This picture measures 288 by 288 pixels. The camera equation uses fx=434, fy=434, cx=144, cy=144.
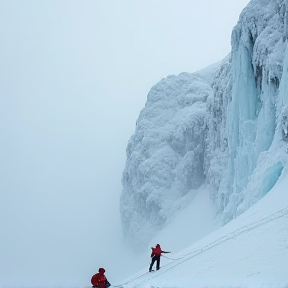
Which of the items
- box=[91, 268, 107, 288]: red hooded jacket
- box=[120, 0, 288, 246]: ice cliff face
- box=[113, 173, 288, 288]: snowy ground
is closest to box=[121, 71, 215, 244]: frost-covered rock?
box=[120, 0, 288, 246]: ice cliff face

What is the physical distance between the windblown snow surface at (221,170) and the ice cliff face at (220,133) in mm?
108

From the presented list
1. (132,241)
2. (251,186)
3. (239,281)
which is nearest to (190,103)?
(132,241)

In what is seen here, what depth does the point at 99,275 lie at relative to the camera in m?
14.7

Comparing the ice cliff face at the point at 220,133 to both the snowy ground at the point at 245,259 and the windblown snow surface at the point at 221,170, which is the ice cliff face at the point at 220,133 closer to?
the windblown snow surface at the point at 221,170

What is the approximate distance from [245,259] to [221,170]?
4355 cm

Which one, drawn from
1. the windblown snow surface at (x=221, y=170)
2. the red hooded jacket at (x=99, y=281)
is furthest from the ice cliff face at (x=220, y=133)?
the red hooded jacket at (x=99, y=281)

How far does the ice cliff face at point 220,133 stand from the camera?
120 feet

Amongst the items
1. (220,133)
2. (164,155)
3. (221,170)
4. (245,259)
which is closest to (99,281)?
(245,259)

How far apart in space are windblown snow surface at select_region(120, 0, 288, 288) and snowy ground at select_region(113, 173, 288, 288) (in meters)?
0.06

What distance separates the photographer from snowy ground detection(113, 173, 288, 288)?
11930 millimetres

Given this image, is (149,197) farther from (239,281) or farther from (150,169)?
(239,281)

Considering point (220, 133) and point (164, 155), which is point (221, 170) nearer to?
point (220, 133)

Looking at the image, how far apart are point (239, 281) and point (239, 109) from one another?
3253 centimetres

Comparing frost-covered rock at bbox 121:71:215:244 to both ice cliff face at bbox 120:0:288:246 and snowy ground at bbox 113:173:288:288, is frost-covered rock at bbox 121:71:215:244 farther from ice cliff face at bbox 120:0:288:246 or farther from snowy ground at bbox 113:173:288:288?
snowy ground at bbox 113:173:288:288
